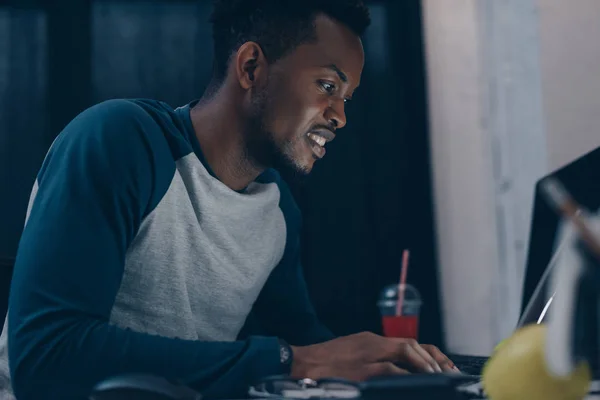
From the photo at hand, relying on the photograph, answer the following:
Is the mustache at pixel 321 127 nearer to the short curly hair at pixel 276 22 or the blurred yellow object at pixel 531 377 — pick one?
the short curly hair at pixel 276 22

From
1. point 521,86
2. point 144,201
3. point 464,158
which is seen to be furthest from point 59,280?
point 464,158

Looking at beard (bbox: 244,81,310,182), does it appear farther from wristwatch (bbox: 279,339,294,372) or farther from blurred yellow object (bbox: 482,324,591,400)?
blurred yellow object (bbox: 482,324,591,400)

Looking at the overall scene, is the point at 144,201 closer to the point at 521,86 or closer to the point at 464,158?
the point at 521,86

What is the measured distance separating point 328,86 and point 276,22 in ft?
0.55

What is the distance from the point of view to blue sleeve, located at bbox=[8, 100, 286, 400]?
31.9 inches

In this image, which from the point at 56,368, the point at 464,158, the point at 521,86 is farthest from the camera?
the point at 464,158

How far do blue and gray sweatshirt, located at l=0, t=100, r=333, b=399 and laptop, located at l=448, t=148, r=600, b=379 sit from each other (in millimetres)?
310

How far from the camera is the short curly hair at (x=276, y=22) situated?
4.26ft

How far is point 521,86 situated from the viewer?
1.89 metres

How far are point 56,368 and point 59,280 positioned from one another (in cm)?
11

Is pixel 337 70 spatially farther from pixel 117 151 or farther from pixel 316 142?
pixel 117 151

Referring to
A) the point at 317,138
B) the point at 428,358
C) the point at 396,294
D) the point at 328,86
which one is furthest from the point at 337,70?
the point at 396,294

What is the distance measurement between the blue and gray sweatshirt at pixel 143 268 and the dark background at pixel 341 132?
1263 mm

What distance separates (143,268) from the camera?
1.09 meters
